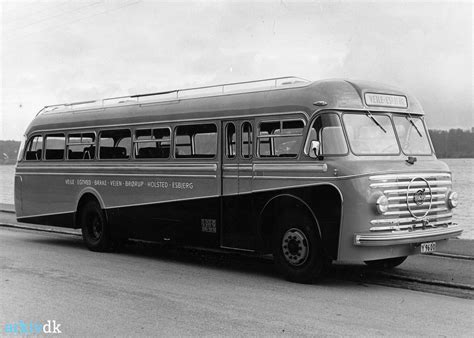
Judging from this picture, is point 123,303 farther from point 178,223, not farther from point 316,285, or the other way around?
point 178,223

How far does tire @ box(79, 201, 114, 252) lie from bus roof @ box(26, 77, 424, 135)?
5.76ft

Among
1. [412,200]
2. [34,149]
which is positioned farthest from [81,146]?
[412,200]

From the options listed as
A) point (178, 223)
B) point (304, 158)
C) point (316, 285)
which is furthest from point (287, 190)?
point (178, 223)

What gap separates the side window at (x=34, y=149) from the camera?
16.2m

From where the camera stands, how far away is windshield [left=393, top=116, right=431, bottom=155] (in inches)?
425

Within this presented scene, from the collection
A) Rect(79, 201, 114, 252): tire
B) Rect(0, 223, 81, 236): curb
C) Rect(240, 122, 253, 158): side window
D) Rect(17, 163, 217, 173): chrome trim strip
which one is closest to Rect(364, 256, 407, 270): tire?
Rect(240, 122, 253, 158): side window

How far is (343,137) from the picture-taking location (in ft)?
33.1

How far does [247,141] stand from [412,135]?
8.50 ft

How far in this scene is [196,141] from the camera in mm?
12156

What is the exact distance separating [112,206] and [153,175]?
1503 millimetres

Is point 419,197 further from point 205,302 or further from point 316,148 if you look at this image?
point 205,302

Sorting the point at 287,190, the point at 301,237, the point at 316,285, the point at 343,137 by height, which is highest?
the point at 343,137

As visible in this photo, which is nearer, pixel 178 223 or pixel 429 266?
pixel 429 266

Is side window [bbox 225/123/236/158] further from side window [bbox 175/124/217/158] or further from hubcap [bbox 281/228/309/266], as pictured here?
hubcap [bbox 281/228/309/266]
